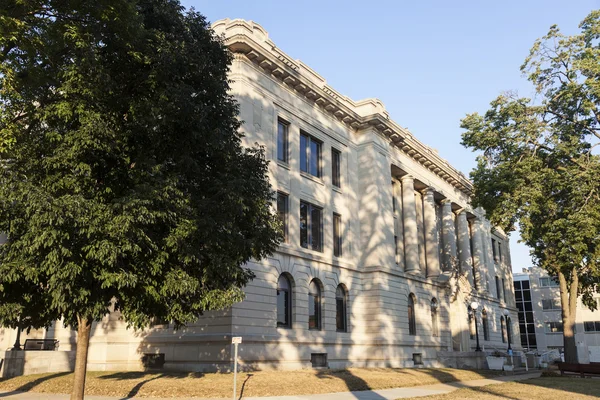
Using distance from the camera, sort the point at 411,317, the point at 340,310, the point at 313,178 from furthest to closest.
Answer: the point at 411,317 → the point at 340,310 → the point at 313,178

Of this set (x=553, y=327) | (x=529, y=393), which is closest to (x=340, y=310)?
(x=529, y=393)

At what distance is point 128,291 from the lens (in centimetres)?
1328

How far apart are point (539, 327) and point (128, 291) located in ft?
314

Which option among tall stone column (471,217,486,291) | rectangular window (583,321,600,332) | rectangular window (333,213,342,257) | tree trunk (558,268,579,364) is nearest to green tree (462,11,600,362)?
tree trunk (558,268,579,364)

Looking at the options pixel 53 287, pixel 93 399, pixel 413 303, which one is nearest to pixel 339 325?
pixel 413 303

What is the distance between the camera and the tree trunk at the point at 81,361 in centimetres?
1309

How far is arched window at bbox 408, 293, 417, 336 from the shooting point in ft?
123

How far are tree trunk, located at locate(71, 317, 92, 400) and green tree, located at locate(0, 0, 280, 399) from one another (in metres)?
0.03

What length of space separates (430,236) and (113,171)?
3363 cm

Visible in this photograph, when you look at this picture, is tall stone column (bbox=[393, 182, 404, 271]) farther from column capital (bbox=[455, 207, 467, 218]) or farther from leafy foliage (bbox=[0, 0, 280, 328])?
leafy foliage (bbox=[0, 0, 280, 328])

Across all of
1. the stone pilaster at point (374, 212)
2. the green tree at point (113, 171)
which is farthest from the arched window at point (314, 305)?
the green tree at point (113, 171)

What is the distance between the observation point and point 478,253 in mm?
53469

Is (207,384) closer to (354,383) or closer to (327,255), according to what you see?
(354,383)

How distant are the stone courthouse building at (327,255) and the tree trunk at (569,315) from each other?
30.8ft
